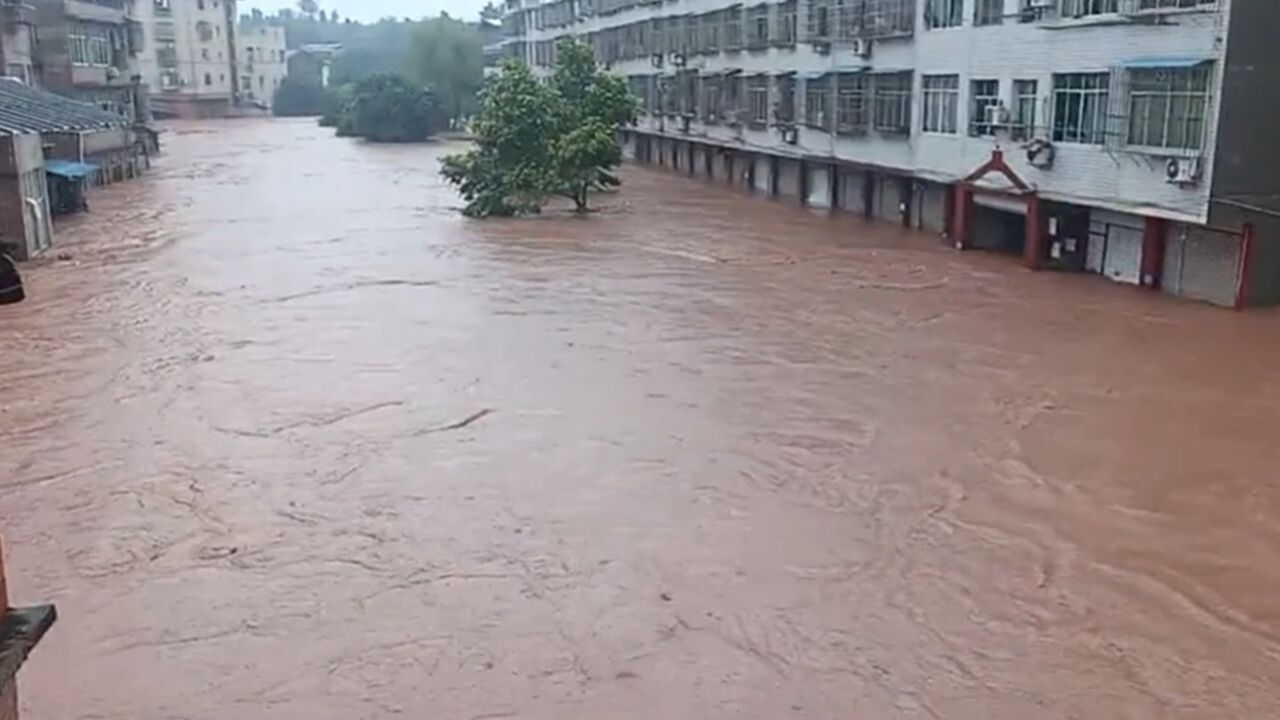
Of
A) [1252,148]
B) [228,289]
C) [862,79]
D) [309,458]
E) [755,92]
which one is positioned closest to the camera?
[309,458]

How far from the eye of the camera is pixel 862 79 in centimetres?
2791

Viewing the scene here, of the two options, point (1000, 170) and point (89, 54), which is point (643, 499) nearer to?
point (1000, 170)

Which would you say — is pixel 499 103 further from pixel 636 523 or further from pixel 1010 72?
pixel 636 523

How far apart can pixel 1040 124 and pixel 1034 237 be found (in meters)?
2.09

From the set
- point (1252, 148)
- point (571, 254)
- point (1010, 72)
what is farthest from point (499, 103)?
point (1252, 148)

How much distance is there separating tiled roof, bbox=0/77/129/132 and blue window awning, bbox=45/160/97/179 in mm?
1277

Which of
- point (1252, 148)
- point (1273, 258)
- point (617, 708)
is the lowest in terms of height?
point (617, 708)

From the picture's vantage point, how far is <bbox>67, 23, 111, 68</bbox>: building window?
4434cm

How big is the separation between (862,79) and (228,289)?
Result: 15021 millimetres

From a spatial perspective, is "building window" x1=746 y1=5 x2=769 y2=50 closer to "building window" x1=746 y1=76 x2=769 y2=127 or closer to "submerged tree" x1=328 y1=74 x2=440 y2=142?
"building window" x1=746 y1=76 x2=769 y2=127

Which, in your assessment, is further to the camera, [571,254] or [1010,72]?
[571,254]

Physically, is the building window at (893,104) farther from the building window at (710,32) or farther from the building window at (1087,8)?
the building window at (710,32)

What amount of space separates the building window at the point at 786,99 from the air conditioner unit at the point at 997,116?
32.3ft

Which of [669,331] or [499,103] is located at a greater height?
[499,103]
